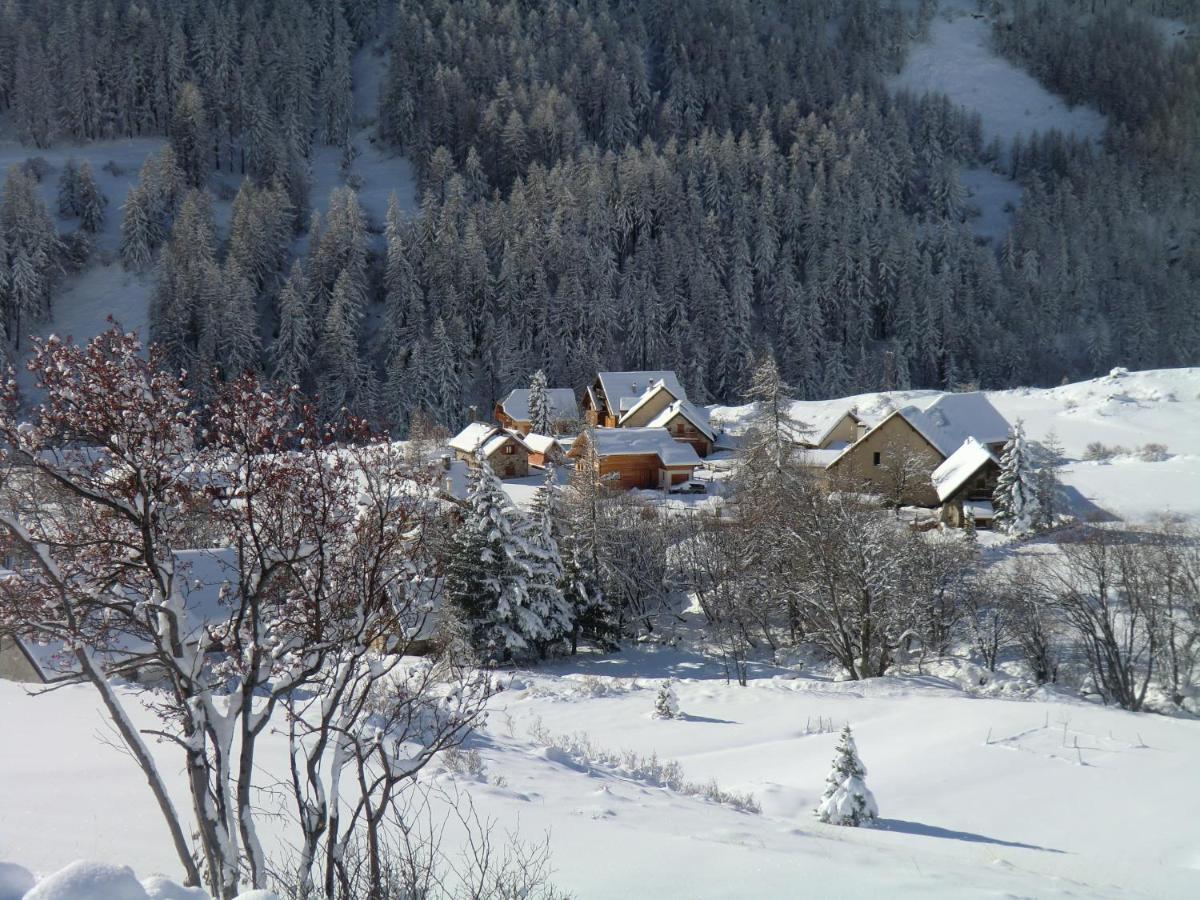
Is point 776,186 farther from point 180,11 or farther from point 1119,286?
point 180,11

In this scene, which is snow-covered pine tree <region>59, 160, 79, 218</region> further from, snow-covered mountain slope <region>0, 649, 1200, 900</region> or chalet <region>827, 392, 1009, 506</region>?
snow-covered mountain slope <region>0, 649, 1200, 900</region>

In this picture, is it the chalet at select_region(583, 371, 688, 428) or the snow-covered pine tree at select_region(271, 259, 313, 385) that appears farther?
the snow-covered pine tree at select_region(271, 259, 313, 385)

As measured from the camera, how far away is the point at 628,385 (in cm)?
6184

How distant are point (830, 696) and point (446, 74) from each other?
107667 mm

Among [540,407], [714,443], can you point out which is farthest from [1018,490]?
[540,407]

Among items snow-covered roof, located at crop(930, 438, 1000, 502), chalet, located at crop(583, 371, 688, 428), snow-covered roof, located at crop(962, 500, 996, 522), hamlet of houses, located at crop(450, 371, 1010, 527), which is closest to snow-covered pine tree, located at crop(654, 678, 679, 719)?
hamlet of houses, located at crop(450, 371, 1010, 527)

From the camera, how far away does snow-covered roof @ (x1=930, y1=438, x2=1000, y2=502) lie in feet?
117

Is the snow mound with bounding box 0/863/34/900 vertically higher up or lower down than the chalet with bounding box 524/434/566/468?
higher up

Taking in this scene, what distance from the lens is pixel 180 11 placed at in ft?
364

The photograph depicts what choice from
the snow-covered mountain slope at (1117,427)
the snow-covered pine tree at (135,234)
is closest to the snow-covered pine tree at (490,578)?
the snow-covered mountain slope at (1117,427)

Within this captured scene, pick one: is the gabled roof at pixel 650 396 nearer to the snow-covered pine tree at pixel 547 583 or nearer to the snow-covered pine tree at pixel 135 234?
the snow-covered pine tree at pixel 547 583

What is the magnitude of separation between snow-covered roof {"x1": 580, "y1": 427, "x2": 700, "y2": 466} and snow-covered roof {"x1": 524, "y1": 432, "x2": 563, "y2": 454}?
3.57 meters

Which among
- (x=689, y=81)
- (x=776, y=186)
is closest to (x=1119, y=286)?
(x=776, y=186)

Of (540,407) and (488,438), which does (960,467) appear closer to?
(488,438)
